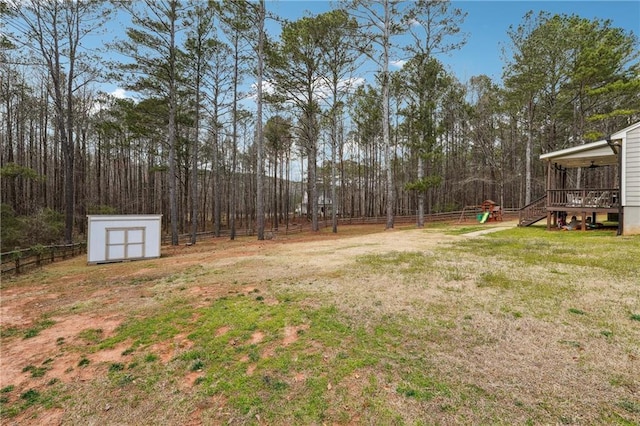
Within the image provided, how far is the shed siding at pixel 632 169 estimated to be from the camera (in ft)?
31.1

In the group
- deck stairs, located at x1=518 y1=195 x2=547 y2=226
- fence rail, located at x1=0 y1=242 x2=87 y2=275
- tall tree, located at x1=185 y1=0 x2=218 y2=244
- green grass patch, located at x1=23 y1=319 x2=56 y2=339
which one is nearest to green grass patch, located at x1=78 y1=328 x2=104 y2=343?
green grass patch, located at x1=23 y1=319 x2=56 y2=339

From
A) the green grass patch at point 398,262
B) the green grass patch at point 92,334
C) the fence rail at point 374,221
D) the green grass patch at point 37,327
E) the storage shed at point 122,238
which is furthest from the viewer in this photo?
the fence rail at point 374,221

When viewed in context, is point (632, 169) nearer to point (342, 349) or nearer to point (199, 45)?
point (342, 349)

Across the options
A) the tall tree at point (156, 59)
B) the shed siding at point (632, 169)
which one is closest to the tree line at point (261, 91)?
the tall tree at point (156, 59)

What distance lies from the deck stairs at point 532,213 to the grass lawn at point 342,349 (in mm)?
8167

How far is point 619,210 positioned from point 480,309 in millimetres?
9773

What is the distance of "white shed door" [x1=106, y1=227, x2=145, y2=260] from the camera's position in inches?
424

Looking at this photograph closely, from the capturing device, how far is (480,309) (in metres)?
4.15

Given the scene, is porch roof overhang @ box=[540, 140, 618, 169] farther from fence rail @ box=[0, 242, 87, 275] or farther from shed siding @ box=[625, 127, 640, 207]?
fence rail @ box=[0, 242, 87, 275]

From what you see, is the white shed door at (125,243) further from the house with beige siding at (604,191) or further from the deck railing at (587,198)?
the deck railing at (587,198)

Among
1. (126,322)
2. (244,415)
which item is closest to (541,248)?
(244,415)

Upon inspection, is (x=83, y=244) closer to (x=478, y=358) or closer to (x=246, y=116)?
(x=246, y=116)

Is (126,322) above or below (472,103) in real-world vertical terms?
below

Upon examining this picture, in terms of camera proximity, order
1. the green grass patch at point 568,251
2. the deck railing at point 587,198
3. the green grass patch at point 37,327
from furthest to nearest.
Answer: the deck railing at point 587,198 → the green grass patch at point 568,251 → the green grass patch at point 37,327
